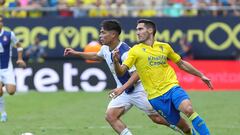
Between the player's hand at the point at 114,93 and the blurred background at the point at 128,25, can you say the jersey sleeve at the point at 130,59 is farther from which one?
the blurred background at the point at 128,25

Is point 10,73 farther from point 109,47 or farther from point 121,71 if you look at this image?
point 121,71

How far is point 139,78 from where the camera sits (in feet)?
42.3

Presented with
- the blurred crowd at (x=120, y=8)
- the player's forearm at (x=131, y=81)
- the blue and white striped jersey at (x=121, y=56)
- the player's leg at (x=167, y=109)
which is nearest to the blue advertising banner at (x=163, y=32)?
the blurred crowd at (x=120, y=8)

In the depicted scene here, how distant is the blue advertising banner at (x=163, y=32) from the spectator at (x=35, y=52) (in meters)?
0.25

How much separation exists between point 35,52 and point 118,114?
16939 mm

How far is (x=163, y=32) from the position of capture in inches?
1179

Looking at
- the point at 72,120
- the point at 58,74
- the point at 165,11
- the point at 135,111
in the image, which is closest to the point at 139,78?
the point at 72,120

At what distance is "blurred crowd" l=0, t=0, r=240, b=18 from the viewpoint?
98.1ft

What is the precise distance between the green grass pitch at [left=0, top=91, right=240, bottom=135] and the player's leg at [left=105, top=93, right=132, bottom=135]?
2.20 meters

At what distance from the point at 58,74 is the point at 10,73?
9.12m

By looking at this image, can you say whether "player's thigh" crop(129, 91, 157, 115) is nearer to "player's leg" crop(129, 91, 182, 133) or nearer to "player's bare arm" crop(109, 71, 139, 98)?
"player's leg" crop(129, 91, 182, 133)

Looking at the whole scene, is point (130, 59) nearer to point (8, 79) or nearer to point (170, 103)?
point (170, 103)

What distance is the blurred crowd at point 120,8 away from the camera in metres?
29.9

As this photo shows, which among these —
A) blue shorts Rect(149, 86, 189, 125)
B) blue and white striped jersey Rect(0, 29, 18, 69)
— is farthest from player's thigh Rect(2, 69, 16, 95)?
blue shorts Rect(149, 86, 189, 125)
